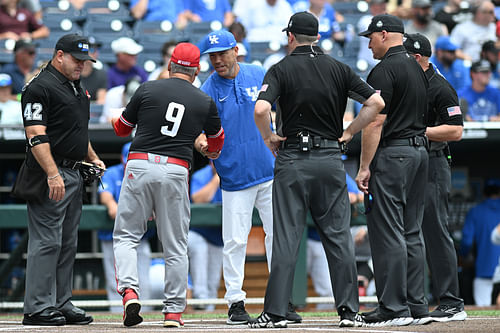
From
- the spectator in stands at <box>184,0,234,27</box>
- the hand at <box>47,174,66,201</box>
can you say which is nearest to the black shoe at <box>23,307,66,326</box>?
the hand at <box>47,174,66,201</box>

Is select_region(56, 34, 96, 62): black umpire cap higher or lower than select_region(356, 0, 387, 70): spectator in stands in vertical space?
lower

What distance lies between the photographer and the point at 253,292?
10.1 m

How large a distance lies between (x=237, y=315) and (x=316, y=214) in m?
1.09

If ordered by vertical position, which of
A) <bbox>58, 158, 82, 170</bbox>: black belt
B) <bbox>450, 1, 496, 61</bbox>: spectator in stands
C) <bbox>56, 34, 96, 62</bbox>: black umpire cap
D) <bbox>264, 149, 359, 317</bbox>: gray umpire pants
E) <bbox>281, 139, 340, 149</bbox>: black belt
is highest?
<bbox>450, 1, 496, 61</bbox>: spectator in stands

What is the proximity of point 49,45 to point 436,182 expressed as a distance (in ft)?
24.2

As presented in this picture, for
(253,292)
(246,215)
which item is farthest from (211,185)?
(246,215)

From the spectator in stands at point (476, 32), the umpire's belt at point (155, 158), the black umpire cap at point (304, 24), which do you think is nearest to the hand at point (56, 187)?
the umpire's belt at point (155, 158)

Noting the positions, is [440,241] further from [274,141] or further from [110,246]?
[110,246]

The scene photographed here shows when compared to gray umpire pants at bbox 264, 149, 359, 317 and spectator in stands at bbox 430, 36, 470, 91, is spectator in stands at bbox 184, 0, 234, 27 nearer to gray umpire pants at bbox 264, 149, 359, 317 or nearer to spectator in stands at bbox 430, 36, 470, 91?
spectator in stands at bbox 430, 36, 470, 91

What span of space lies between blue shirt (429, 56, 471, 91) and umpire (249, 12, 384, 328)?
5694 millimetres

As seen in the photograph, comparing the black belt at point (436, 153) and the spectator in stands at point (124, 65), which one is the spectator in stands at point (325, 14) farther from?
the black belt at point (436, 153)

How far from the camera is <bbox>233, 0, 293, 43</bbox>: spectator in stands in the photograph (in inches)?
520

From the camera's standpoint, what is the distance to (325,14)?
529 inches

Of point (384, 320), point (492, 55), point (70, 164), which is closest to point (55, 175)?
point (70, 164)
